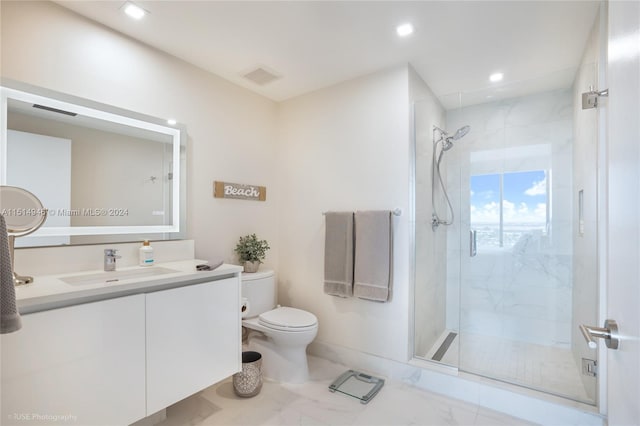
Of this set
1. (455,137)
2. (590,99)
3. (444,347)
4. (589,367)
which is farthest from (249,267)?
(590,99)

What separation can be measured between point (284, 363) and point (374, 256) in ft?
3.43

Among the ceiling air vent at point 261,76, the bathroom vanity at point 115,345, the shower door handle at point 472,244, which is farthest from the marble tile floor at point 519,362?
the ceiling air vent at point 261,76

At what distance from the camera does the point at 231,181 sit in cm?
264

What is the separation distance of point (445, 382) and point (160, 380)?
182cm

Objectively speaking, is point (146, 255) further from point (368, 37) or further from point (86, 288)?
point (368, 37)

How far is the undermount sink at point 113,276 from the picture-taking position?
162 centimetres

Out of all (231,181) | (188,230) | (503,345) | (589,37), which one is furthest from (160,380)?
(589,37)

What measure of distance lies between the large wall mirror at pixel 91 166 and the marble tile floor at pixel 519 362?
235 cm

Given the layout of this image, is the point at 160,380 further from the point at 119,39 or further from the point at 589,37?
the point at 589,37

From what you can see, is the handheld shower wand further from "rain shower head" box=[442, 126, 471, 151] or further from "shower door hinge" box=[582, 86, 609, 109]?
"shower door hinge" box=[582, 86, 609, 109]

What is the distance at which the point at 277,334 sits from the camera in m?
2.21

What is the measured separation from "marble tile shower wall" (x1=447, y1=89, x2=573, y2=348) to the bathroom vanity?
1.93m

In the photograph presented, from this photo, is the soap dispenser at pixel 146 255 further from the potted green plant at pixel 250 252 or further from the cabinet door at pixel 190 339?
the potted green plant at pixel 250 252

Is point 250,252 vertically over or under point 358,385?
over
